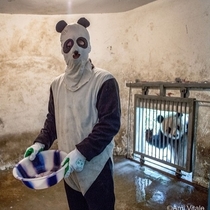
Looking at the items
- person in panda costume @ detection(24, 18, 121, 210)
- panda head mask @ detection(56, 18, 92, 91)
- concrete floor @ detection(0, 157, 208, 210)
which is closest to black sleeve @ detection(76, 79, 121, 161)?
person in panda costume @ detection(24, 18, 121, 210)

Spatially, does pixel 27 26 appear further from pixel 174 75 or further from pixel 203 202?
pixel 203 202

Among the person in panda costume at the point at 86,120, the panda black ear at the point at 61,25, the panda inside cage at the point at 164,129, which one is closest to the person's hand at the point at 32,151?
the person in panda costume at the point at 86,120

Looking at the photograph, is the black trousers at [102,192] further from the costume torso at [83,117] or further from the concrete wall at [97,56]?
the concrete wall at [97,56]

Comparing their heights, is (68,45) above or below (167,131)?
above

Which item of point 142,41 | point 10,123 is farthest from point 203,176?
point 10,123

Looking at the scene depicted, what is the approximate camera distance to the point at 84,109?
1.15m

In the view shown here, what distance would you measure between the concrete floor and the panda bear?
0.37m

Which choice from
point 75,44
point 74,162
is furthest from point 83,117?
point 75,44

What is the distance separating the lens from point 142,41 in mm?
2805

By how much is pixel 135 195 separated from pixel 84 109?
4.43 ft

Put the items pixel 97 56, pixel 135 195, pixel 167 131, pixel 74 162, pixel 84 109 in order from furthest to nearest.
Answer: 1. pixel 97 56
2. pixel 167 131
3. pixel 135 195
4. pixel 84 109
5. pixel 74 162

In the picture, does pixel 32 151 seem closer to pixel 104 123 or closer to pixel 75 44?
pixel 104 123

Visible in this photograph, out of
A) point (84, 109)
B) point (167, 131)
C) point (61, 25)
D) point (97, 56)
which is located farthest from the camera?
point (97, 56)

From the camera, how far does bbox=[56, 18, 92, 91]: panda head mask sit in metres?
1.19
